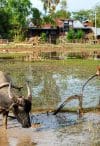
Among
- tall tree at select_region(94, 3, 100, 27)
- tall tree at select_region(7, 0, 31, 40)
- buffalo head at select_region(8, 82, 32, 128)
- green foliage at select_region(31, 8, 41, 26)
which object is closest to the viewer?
buffalo head at select_region(8, 82, 32, 128)

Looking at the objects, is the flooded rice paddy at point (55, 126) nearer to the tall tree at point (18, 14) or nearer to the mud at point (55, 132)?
the mud at point (55, 132)

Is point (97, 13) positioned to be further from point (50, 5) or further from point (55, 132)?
point (55, 132)

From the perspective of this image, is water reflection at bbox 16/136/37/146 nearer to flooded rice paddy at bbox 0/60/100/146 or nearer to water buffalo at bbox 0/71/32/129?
flooded rice paddy at bbox 0/60/100/146

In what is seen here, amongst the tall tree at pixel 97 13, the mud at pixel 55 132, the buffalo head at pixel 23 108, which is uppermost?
the buffalo head at pixel 23 108

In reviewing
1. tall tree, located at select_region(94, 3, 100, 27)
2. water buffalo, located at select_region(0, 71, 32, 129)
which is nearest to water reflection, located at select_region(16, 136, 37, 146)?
water buffalo, located at select_region(0, 71, 32, 129)

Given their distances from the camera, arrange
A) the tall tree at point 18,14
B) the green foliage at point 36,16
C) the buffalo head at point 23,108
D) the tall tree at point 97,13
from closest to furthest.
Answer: the buffalo head at point 23,108 → the tall tree at point 18,14 → the green foliage at point 36,16 → the tall tree at point 97,13

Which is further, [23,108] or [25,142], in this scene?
[23,108]

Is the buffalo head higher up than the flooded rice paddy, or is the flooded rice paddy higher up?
the buffalo head

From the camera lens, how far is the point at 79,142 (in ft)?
25.1

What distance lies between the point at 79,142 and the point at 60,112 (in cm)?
287

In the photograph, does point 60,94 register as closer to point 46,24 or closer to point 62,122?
point 62,122

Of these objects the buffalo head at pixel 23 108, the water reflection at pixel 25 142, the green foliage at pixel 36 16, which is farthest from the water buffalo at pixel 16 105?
the green foliage at pixel 36 16

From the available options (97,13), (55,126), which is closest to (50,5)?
(97,13)


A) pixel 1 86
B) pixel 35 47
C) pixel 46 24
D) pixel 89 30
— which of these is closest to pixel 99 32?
pixel 89 30
